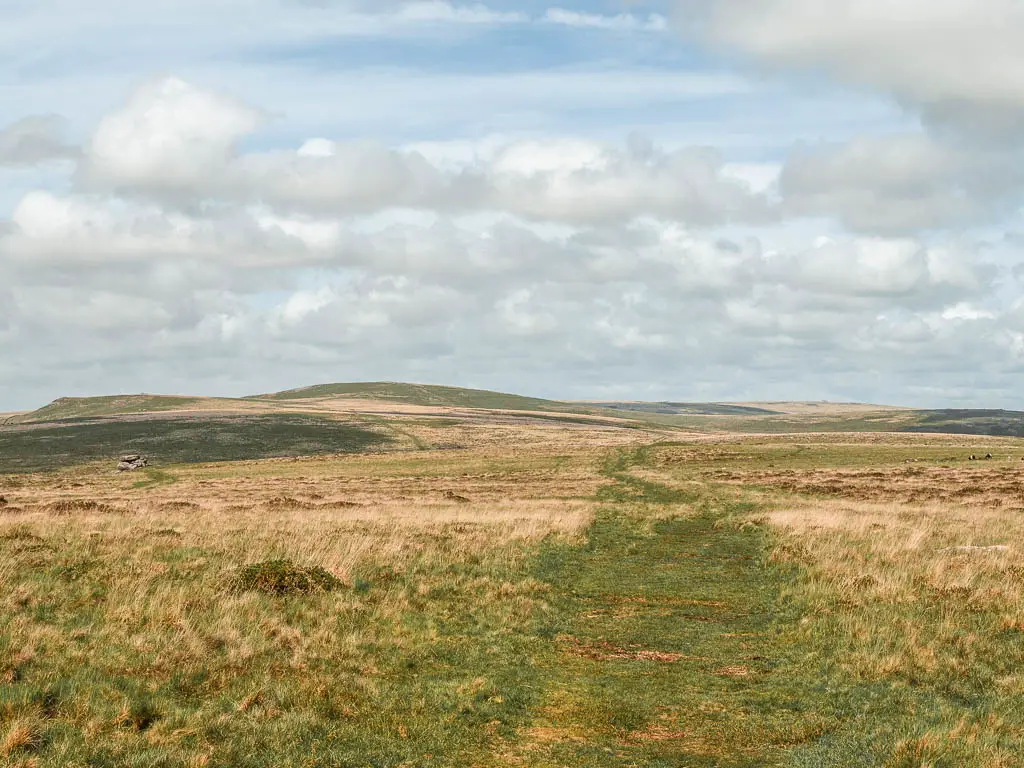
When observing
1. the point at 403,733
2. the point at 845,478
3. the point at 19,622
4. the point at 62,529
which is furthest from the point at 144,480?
the point at 403,733

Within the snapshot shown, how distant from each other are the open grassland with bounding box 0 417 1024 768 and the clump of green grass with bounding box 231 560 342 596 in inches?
2.9

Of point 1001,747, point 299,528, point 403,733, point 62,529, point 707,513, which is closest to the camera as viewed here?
point 1001,747

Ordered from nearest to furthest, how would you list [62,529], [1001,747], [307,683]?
[1001,747], [307,683], [62,529]

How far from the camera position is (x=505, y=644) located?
15.1 metres

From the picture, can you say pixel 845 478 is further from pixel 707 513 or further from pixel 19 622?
pixel 19 622

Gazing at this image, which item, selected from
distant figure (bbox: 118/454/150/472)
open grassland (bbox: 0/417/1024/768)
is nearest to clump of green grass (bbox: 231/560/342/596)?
open grassland (bbox: 0/417/1024/768)

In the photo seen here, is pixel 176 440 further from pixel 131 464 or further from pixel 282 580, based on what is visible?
pixel 282 580

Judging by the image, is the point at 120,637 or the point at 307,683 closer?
the point at 307,683

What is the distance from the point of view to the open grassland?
33.2 feet

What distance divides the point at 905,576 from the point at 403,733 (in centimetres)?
1460

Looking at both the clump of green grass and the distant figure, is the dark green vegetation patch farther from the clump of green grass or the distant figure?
the clump of green grass

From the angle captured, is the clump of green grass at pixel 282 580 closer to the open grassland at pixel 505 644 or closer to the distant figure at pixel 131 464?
the open grassland at pixel 505 644

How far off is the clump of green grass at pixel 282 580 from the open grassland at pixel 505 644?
74 millimetres

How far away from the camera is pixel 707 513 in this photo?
40.0m
